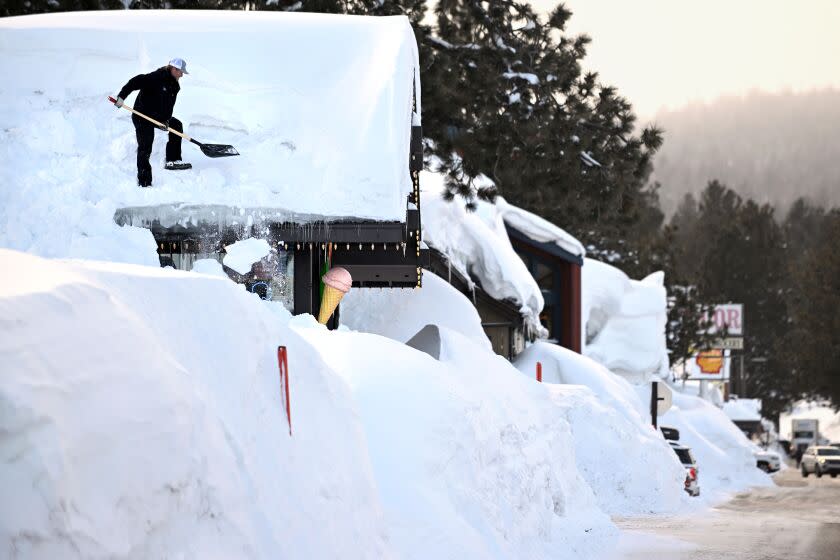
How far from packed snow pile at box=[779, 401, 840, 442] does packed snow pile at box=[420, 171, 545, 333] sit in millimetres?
62108

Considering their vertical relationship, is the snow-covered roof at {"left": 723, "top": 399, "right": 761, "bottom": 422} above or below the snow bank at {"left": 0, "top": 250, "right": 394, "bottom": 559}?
below

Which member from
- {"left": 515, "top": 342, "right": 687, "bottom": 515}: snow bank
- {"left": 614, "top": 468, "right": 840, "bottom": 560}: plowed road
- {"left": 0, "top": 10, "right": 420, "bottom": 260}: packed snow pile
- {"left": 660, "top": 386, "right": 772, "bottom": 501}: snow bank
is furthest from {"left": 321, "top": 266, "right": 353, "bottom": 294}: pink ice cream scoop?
{"left": 660, "top": 386, "right": 772, "bottom": 501}: snow bank

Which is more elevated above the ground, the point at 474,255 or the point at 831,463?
the point at 474,255

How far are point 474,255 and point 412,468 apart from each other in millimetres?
21588

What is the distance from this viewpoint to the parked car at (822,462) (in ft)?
157

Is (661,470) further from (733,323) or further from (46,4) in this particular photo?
(733,323)

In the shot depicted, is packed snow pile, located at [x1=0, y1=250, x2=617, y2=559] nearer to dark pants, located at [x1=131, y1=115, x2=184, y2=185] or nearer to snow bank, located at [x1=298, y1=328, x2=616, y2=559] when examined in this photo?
snow bank, located at [x1=298, y1=328, x2=616, y2=559]

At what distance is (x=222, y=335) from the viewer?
8.11 m

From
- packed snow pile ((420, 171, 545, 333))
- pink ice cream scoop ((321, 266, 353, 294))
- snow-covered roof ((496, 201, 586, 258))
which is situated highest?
snow-covered roof ((496, 201, 586, 258))

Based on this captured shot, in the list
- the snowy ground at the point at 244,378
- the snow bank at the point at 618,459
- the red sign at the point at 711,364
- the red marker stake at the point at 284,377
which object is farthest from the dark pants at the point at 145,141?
the red sign at the point at 711,364

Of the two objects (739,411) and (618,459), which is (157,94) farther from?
(739,411)

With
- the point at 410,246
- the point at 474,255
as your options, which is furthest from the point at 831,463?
the point at 410,246

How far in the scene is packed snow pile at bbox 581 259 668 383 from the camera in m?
56.1

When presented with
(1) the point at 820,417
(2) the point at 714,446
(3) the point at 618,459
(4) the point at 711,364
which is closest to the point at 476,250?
(3) the point at 618,459
